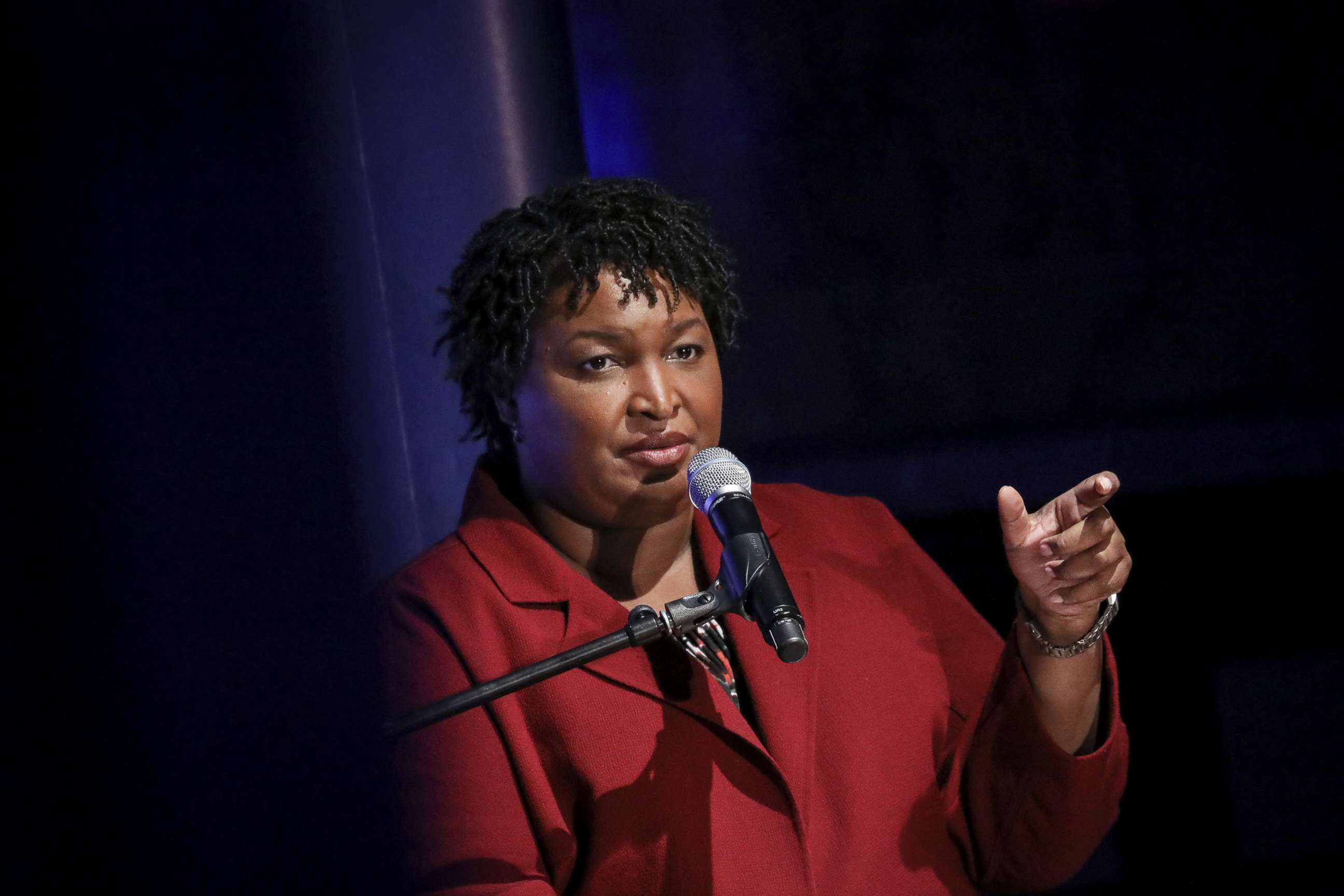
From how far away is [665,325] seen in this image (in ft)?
4.69

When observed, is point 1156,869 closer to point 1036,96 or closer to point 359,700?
point 1036,96

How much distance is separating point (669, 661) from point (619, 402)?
0.32 meters

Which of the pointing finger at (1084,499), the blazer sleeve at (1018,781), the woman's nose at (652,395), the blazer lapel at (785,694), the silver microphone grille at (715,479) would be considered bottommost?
the blazer sleeve at (1018,781)

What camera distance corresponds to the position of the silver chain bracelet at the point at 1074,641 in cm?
136

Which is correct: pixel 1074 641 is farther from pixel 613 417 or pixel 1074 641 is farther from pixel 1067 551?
pixel 613 417

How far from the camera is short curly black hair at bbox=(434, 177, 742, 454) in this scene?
1.45 meters

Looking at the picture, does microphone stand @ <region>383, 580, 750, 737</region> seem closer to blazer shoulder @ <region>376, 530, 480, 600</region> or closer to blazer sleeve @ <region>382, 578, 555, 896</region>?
blazer sleeve @ <region>382, 578, 555, 896</region>

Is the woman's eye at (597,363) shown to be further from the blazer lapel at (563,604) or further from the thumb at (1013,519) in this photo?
the thumb at (1013,519)

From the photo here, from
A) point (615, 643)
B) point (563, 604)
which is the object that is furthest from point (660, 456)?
point (615, 643)

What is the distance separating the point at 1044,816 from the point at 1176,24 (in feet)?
4.97

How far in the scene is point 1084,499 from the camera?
1.21 m

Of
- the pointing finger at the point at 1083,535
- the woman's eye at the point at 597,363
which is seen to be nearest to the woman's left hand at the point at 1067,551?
the pointing finger at the point at 1083,535

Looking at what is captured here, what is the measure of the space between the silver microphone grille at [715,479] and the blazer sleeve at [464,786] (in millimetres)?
319

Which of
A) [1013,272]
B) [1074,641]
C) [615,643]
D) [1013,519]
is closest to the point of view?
[615,643]
